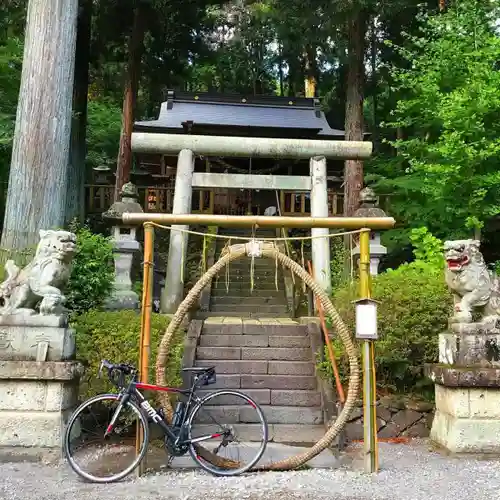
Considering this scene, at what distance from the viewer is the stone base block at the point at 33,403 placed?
16.8ft

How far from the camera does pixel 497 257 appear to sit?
13.4 meters

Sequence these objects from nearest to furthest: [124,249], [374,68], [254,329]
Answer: [254,329] → [124,249] → [374,68]

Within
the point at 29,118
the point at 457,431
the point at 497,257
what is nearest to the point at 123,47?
the point at 29,118

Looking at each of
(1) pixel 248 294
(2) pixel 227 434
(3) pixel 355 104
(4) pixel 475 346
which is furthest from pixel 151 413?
(3) pixel 355 104

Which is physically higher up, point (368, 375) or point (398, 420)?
point (368, 375)

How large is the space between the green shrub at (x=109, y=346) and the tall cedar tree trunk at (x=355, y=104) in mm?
8042

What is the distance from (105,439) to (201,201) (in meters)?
10.3

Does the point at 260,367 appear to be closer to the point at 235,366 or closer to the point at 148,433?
the point at 235,366

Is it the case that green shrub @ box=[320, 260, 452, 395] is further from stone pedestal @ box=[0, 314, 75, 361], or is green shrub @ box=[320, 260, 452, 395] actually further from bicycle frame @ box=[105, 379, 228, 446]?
stone pedestal @ box=[0, 314, 75, 361]

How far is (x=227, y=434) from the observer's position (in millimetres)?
4684

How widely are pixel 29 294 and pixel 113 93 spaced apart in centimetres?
1792

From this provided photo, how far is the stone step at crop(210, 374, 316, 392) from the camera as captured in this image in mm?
6668

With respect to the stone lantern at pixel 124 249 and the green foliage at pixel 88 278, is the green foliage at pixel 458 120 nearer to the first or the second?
the stone lantern at pixel 124 249

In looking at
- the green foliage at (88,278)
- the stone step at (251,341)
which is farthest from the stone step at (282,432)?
the green foliage at (88,278)
